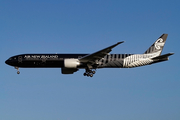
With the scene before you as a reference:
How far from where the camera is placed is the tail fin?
48.1m

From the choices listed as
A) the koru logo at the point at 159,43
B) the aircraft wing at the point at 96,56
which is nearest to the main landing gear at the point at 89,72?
the aircraft wing at the point at 96,56

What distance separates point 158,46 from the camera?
4862cm

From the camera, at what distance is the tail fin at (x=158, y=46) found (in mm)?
48062

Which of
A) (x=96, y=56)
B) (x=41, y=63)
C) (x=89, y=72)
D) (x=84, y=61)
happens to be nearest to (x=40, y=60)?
(x=41, y=63)

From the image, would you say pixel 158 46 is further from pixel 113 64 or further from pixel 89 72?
pixel 89 72

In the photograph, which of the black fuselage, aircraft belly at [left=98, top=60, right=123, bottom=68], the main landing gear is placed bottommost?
the main landing gear

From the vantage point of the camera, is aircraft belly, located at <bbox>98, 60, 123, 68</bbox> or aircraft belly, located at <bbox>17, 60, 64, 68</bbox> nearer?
aircraft belly, located at <bbox>17, 60, 64, 68</bbox>

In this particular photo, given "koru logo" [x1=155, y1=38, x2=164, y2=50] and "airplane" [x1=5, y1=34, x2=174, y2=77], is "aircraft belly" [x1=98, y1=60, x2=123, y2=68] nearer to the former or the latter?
"airplane" [x1=5, y1=34, x2=174, y2=77]

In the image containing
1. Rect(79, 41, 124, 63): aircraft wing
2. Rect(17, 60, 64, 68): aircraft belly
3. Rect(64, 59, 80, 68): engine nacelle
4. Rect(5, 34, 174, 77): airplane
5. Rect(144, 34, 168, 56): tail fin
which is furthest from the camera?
Rect(144, 34, 168, 56): tail fin

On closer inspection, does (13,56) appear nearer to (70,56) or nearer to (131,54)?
A: (70,56)

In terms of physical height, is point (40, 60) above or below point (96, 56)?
below

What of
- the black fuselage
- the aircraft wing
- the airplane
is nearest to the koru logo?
the airplane

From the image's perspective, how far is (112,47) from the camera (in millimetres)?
40000

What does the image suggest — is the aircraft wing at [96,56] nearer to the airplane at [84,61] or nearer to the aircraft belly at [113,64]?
the airplane at [84,61]
